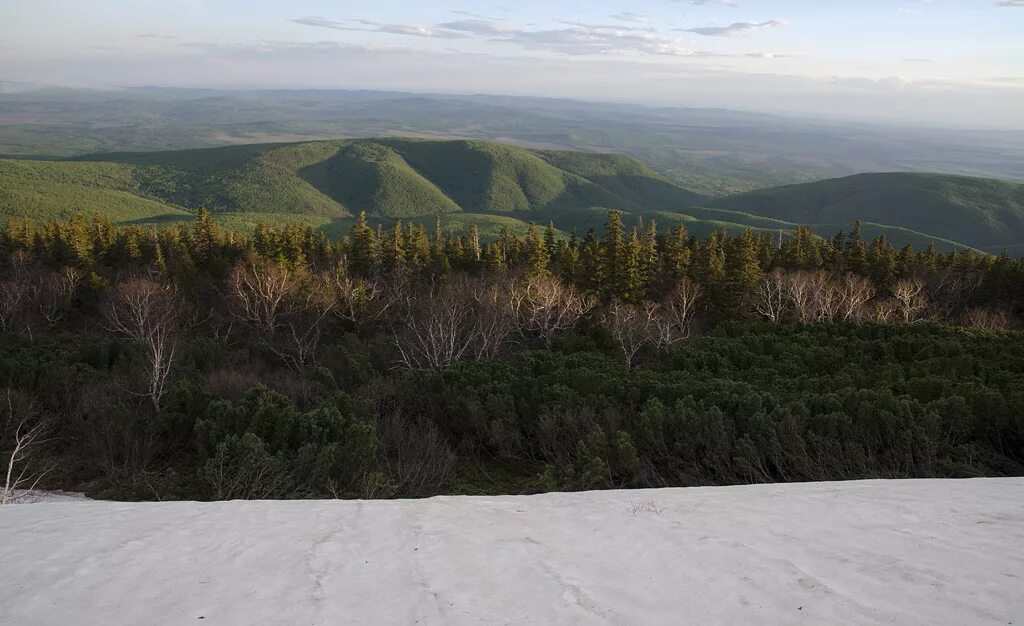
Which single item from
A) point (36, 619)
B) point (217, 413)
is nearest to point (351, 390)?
point (217, 413)

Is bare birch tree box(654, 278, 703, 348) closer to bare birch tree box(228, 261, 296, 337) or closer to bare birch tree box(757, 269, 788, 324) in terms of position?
bare birch tree box(757, 269, 788, 324)

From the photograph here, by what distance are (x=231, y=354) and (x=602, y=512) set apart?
23776 mm

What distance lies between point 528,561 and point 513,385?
12957 mm

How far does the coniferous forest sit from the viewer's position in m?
13.5

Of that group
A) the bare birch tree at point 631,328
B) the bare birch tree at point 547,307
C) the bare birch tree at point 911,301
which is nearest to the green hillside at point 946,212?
the bare birch tree at point 911,301

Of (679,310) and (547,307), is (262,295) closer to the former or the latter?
(547,307)

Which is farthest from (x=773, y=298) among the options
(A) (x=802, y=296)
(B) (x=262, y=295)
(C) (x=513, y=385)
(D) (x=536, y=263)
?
(B) (x=262, y=295)

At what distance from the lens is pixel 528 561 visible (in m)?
6.82

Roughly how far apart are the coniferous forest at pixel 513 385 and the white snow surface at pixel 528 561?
425 centimetres

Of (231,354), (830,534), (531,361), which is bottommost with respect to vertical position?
(231,354)

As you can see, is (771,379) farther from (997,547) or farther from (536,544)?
(536,544)

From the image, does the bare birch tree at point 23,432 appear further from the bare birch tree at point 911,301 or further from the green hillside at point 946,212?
the green hillside at point 946,212

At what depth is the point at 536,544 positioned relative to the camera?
742 centimetres

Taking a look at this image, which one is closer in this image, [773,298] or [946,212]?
[773,298]
